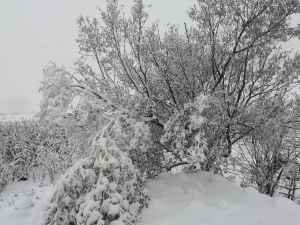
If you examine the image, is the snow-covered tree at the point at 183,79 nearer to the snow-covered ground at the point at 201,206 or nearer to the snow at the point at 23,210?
the snow-covered ground at the point at 201,206

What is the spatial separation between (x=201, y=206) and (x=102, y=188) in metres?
1.84

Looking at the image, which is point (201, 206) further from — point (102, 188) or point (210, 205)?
point (102, 188)

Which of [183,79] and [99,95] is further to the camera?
[183,79]

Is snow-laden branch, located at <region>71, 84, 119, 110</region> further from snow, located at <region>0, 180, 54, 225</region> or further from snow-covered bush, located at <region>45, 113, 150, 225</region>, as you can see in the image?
snow, located at <region>0, 180, 54, 225</region>

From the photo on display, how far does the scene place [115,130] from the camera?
421 centimetres

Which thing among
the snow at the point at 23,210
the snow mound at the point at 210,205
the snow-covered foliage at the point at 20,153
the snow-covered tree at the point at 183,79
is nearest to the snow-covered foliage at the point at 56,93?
the snow-covered tree at the point at 183,79

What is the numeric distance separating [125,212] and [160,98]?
2951mm

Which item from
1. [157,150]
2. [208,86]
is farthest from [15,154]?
[208,86]

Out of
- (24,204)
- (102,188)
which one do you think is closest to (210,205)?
(102,188)

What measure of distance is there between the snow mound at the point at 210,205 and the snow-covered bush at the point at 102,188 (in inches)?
19.3

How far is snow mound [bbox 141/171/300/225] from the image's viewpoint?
12.4ft

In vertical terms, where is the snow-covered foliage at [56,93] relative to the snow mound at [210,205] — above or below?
above

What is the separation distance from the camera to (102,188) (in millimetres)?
3629

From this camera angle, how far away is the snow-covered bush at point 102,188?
143 inches
